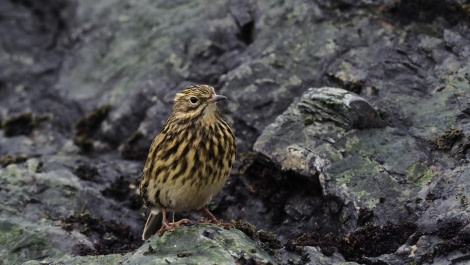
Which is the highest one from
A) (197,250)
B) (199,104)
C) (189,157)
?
(199,104)

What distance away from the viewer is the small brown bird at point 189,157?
838 cm

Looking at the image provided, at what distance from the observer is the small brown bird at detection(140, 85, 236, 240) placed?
8.38 metres

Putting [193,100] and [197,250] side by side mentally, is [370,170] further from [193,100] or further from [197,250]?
[197,250]

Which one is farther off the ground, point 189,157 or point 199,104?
point 199,104

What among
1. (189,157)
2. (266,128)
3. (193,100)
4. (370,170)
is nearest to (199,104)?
(193,100)

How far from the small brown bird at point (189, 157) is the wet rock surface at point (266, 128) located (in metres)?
0.62

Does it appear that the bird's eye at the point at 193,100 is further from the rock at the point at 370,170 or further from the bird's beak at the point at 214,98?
the rock at the point at 370,170

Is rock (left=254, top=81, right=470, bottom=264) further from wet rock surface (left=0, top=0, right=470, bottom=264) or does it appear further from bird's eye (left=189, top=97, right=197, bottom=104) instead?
bird's eye (left=189, top=97, right=197, bottom=104)

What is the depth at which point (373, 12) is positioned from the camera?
37.7 ft

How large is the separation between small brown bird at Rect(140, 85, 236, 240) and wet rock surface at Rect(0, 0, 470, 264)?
2.04 feet

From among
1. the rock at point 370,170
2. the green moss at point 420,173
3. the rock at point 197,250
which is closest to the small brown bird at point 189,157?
the rock at point 197,250

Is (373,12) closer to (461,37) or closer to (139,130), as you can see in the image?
(461,37)

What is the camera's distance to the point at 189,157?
8375 mm

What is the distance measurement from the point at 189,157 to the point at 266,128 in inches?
75.1
